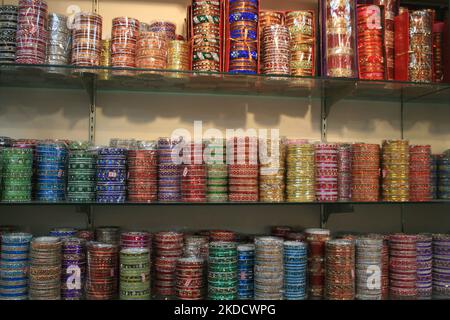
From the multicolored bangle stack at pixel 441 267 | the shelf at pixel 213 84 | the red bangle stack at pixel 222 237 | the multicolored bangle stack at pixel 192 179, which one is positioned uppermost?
the shelf at pixel 213 84

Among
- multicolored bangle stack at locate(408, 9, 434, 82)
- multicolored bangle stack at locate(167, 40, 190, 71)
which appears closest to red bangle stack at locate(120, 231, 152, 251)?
multicolored bangle stack at locate(167, 40, 190, 71)

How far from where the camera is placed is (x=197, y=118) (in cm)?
231

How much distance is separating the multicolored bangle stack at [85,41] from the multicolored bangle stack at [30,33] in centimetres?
14

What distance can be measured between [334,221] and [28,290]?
5.08 feet

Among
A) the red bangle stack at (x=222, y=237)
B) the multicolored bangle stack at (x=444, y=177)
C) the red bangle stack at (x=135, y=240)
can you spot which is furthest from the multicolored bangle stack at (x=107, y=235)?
the multicolored bangle stack at (x=444, y=177)

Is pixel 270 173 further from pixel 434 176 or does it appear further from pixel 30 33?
pixel 30 33

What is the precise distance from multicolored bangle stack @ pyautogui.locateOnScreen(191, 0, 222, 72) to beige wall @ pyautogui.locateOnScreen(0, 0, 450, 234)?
15.0 inches

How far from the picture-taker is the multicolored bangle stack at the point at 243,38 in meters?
1.96

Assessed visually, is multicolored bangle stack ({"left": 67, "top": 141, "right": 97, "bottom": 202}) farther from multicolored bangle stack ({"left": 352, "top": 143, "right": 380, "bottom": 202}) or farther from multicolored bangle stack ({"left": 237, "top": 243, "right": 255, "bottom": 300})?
multicolored bangle stack ({"left": 352, "top": 143, "right": 380, "bottom": 202})

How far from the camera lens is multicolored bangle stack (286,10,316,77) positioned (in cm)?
205

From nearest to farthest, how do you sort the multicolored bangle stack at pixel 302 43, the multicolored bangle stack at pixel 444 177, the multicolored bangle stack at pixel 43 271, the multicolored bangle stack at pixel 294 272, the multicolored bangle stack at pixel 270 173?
1. the multicolored bangle stack at pixel 43 271
2. the multicolored bangle stack at pixel 294 272
3. the multicolored bangle stack at pixel 270 173
4. the multicolored bangle stack at pixel 302 43
5. the multicolored bangle stack at pixel 444 177

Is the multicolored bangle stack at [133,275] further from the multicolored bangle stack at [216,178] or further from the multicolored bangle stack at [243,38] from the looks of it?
the multicolored bangle stack at [243,38]
